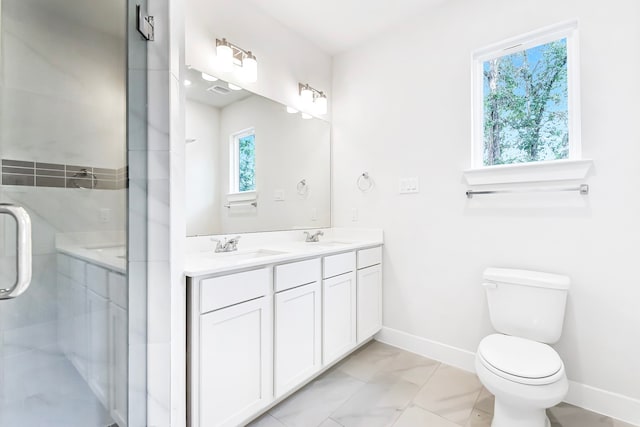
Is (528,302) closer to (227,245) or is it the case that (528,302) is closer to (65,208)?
(227,245)

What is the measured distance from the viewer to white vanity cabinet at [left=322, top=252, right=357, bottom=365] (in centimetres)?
187

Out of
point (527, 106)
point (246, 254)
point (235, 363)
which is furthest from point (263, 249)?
point (527, 106)

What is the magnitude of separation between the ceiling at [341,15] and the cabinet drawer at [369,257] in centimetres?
179

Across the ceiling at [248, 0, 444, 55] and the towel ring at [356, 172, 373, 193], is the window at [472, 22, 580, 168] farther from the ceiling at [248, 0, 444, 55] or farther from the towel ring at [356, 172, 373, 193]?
the towel ring at [356, 172, 373, 193]

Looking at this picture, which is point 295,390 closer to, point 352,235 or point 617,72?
point 352,235

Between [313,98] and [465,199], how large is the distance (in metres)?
1.50

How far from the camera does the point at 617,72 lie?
154 centimetres

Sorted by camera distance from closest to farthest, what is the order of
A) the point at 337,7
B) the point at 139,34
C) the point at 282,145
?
the point at 139,34
the point at 337,7
the point at 282,145

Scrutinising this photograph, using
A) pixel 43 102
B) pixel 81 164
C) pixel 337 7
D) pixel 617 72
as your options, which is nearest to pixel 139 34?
pixel 43 102

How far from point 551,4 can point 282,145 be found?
1.92 m

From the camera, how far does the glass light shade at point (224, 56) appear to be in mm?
1837

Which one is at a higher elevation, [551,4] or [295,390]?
[551,4]

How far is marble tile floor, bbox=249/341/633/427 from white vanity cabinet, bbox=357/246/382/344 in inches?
10.5

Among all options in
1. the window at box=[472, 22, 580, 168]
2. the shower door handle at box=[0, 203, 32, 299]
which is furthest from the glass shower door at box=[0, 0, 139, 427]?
the window at box=[472, 22, 580, 168]
